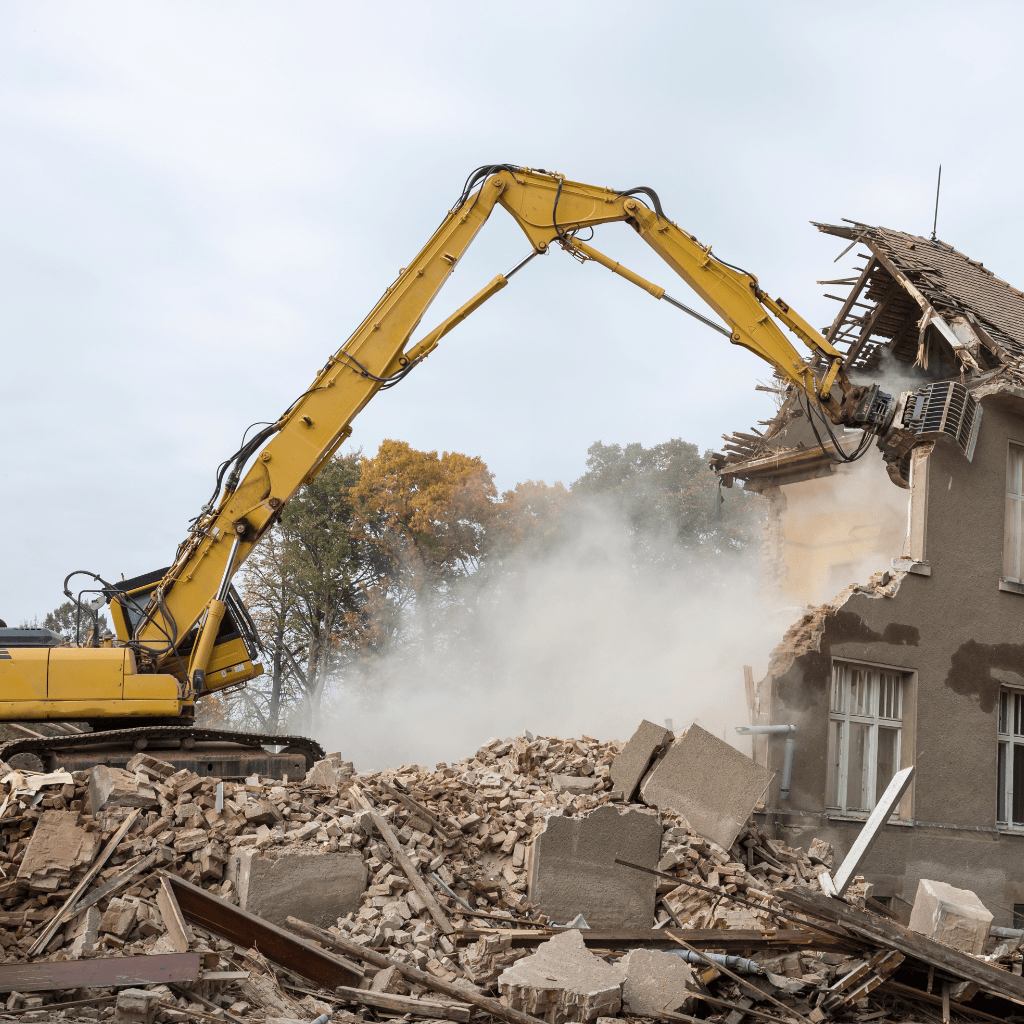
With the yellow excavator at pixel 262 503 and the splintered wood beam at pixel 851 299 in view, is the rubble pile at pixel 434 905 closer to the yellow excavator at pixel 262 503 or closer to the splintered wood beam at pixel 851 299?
the yellow excavator at pixel 262 503

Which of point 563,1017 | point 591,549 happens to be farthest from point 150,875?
point 591,549

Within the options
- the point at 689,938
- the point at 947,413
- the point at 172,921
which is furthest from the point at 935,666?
the point at 172,921

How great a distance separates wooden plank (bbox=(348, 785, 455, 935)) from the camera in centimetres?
825

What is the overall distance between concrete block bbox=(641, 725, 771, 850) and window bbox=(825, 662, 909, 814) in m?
2.50

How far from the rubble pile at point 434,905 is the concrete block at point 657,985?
1 centimetres

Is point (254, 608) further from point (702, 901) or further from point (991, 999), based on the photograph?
point (991, 999)

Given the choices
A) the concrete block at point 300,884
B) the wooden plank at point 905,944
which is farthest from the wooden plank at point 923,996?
the concrete block at point 300,884

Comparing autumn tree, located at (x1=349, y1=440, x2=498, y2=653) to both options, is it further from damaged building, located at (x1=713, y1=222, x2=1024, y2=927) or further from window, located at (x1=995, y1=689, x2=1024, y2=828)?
window, located at (x1=995, y1=689, x2=1024, y2=828)

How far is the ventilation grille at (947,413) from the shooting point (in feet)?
43.9

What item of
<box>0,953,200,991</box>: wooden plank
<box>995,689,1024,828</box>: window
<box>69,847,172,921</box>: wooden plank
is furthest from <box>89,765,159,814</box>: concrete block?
<box>995,689,1024,828</box>: window

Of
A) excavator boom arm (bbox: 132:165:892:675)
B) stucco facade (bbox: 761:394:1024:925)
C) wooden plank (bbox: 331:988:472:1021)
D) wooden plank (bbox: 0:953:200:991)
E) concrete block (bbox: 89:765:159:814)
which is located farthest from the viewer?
stucco facade (bbox: 761:394:1024:925)

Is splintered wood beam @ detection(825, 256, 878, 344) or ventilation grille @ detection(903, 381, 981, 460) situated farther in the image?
splintered wood beam @ detection(825, 256, 878, 344)

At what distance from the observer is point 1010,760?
46.3 ft

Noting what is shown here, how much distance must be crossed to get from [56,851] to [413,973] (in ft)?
9.34
